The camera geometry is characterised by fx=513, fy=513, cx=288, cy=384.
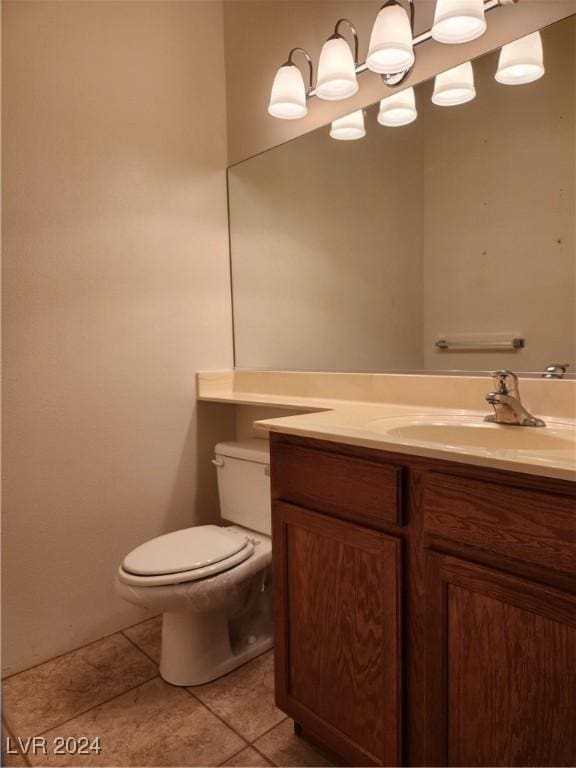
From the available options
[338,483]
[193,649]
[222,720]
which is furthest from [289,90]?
[222,720]

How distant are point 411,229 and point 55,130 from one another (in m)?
1.22

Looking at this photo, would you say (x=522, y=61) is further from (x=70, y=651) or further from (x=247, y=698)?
(x=70, y=651)

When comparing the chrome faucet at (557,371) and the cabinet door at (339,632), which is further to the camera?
the chrome faucet at (557,371)

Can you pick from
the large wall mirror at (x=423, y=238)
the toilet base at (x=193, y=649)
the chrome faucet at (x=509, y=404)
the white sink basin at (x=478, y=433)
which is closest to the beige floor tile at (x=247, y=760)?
the toilet base at (x=193, y=649)

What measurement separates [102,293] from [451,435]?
50.0 inches

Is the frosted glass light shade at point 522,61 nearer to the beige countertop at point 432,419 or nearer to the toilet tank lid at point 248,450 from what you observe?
the beige countertop at point 432,419

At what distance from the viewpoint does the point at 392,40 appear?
141 cm

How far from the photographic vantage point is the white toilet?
146 centimetres

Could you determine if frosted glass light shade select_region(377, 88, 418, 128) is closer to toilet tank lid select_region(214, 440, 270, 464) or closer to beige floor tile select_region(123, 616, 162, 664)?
toilet tank lid select_region(214, 440, 270, 464)

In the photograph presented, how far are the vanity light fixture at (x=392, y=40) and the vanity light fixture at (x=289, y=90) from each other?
1.13 ft

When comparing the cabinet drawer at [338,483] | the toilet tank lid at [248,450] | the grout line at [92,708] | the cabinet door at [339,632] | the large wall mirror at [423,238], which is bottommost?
the grout line at [92,708]

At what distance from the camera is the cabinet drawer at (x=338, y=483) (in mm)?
1050

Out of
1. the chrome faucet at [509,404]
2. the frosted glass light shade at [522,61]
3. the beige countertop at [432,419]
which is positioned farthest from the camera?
the frosted glass light shade at [522,61]

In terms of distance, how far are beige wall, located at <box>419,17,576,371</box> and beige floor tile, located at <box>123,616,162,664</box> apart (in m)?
1.34
